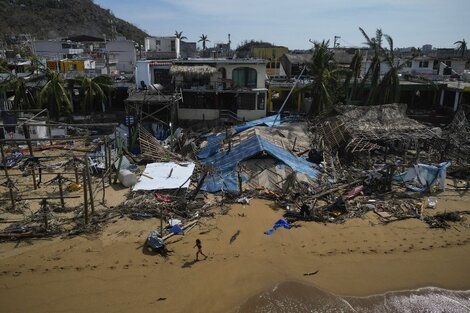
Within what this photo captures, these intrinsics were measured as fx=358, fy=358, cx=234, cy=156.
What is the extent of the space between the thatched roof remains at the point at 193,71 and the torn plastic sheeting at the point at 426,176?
17349 mm

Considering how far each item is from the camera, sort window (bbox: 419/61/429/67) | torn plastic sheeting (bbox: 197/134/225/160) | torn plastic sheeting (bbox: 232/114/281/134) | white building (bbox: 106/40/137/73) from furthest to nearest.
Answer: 1. white building (bbox: 106/40/137/73)
2. window (bbox: 419/61/429/67)
3. torn plastic sheeting (bbox: 232/114/281/134)
4. torn plastic sheeting (bbox: 197/134/225/160)

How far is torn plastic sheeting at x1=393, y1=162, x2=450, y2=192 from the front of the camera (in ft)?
61.8

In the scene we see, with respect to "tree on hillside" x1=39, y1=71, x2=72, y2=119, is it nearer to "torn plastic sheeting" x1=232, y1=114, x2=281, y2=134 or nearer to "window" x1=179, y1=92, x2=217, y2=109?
"window" x1=179, y1=92, x2=217, y2=109

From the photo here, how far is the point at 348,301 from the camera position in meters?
11.8

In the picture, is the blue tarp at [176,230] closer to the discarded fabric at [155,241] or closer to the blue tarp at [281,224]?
the discarded fabric at [155,241]

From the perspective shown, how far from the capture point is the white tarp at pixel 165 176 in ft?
59.7

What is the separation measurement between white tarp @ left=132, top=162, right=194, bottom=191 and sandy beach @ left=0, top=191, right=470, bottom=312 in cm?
277

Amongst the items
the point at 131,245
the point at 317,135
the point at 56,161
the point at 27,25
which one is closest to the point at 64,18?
the point at 27,25

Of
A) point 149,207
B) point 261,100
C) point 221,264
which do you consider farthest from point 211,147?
point 221,264

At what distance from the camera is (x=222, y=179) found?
1903 cm

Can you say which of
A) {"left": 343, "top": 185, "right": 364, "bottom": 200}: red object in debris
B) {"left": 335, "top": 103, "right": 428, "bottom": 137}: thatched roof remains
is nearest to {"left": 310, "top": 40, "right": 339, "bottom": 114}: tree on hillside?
{"left": 335, "top": 103, "right": 428, "bottom": 137}: thatched roof remains

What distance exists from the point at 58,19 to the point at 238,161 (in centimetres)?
9289

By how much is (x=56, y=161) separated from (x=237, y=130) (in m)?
12.3

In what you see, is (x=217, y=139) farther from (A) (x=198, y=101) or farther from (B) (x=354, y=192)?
(B) (x=354, y=192)
